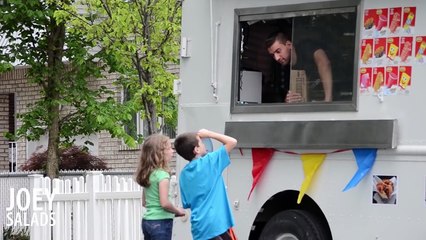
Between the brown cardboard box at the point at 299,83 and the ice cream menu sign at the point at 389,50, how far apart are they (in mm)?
648

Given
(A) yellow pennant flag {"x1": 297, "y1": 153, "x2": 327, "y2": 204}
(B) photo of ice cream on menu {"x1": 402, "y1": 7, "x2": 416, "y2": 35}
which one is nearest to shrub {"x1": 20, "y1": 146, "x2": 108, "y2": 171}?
(A) yellow pennant flag {"x1": 297, "y1": 153, "x2": 327, "y2": 204}

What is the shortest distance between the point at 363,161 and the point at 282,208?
1196mm

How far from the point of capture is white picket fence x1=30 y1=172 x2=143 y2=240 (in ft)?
42.1

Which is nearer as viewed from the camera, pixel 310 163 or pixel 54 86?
pixel 310 163

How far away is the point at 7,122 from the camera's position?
26188 millimetres

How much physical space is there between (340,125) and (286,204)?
1104 mm

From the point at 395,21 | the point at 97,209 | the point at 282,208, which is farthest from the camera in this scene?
the point at 97,209

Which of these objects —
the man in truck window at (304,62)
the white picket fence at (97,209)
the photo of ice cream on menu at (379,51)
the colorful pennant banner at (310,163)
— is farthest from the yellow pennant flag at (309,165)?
the white picket fence at (97,209)

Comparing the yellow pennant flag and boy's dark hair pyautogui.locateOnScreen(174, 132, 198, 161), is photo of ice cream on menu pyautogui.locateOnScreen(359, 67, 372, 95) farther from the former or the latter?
boy's dark hair pyautogui.locateOnScreen(174, 132, 198, 161)

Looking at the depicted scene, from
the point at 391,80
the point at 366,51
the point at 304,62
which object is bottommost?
the point at 391,80

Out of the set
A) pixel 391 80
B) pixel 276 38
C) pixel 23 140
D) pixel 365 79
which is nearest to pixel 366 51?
pixel 365 79

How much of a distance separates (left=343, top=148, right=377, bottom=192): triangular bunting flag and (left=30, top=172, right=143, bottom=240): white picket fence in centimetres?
470

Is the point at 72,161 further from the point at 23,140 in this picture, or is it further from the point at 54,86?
the point at 23,140

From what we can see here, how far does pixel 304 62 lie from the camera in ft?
30.5
